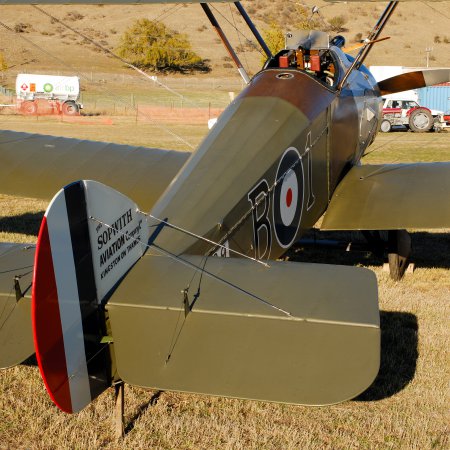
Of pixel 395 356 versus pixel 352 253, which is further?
pixel 352 253

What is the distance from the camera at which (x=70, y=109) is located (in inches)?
1485

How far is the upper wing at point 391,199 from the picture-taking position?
7113mm

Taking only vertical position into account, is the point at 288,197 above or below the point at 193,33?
above

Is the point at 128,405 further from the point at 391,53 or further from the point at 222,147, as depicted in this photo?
the point at 391,53

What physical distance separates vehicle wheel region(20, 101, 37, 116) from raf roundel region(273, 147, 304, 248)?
32.2 m

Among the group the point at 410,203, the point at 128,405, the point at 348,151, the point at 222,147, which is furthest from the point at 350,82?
the point at 128,405

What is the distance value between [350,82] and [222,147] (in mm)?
2879

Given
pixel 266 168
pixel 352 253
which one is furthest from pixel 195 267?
pixel 352 253

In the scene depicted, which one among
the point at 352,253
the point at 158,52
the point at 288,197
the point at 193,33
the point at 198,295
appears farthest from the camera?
the point at 193,33

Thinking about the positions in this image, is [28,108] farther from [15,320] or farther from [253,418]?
[15,320]

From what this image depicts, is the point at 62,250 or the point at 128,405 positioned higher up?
the point at 62,250

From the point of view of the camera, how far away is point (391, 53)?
69.9 m

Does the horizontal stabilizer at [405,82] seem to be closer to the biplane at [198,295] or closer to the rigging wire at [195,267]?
the biplane at [198,295]

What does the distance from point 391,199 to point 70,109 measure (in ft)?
106
